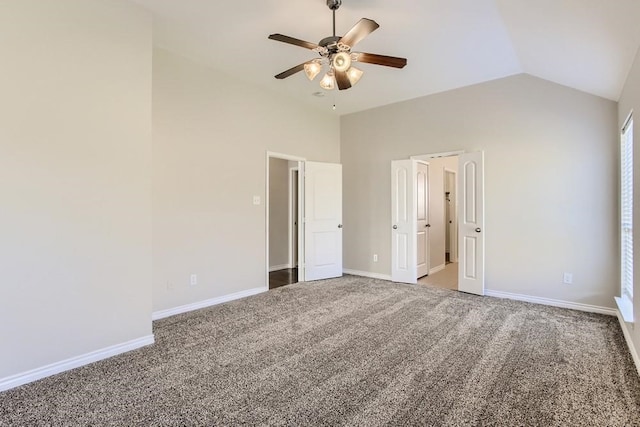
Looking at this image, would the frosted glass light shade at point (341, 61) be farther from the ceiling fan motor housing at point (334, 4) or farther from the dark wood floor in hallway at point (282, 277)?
the dark wood floor in hallway at point (282, 277)

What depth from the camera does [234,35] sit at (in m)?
3.31

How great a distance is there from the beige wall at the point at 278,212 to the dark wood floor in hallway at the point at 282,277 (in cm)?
31

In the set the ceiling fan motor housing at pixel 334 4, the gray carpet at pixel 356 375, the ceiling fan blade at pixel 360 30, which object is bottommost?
the gray carpet at pixel 356 375

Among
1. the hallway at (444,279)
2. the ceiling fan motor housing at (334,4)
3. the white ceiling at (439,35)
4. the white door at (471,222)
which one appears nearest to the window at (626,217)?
the white ceiling at (439,35)

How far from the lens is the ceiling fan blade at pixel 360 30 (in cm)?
227

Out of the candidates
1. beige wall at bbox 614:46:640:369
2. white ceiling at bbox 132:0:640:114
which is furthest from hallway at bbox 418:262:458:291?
white ceiling at bbox 132:0:640:114

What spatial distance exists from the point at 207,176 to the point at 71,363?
231cm

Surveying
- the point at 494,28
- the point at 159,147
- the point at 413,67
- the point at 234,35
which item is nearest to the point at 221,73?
the point at 234,35

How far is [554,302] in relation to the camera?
13.2 feet

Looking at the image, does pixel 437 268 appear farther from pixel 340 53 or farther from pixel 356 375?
pixel 340 53

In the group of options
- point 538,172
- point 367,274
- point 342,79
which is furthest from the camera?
point 367,274

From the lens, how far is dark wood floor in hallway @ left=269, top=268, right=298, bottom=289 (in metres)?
5.29

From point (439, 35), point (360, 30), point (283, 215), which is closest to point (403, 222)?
point (283, 215)

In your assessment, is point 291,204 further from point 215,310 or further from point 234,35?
point 234,35
